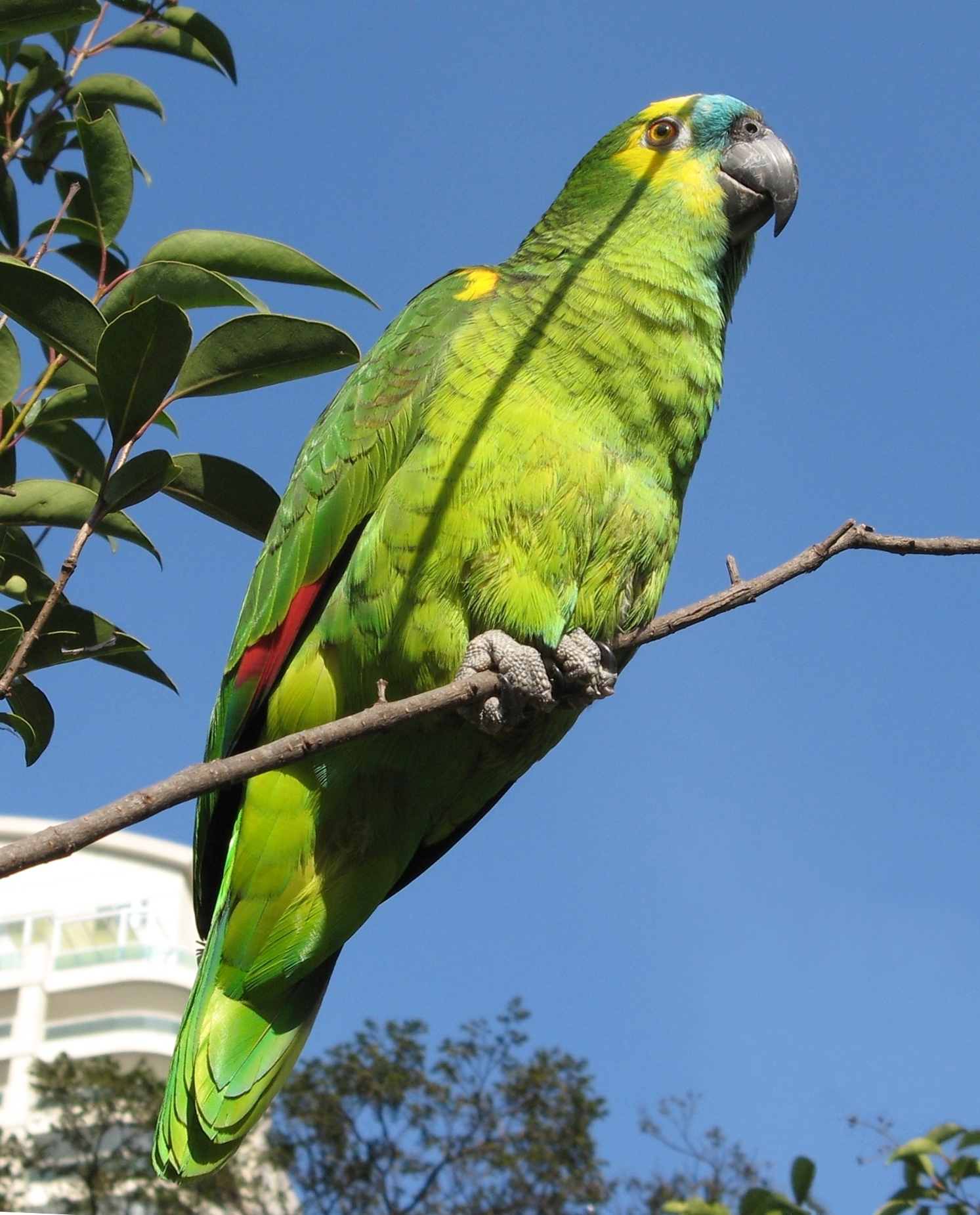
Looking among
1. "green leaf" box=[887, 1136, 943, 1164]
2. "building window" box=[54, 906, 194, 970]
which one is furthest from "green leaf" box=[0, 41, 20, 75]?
"building window" box=[54, 906, 194, 970]

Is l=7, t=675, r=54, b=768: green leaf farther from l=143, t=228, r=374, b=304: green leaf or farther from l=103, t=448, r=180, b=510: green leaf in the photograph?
l=143, t=228, r=374, b=304: green leaf

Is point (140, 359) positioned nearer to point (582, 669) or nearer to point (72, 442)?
point (72, 442)

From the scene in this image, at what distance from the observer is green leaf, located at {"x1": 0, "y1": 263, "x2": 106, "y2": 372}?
7.08ft

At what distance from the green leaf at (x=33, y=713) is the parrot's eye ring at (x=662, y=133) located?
8.00 feet

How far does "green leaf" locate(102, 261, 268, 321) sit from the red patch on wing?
2.47 ft

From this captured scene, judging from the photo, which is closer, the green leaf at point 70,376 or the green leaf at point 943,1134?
the green leaf at point 70,376

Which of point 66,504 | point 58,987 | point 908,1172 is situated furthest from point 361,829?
point 58,987

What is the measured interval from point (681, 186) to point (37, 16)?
1780 millimetres

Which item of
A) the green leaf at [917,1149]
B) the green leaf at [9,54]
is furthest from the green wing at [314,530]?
the green leaf at [917,1149]

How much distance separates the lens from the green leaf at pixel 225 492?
2.67 meters

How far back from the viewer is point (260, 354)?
2.47 meters

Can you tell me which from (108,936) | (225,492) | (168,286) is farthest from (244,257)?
(108,936)

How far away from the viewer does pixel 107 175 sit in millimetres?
2602

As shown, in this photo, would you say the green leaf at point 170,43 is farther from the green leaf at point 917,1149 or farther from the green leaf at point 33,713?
the green leaf at point 917,1149
